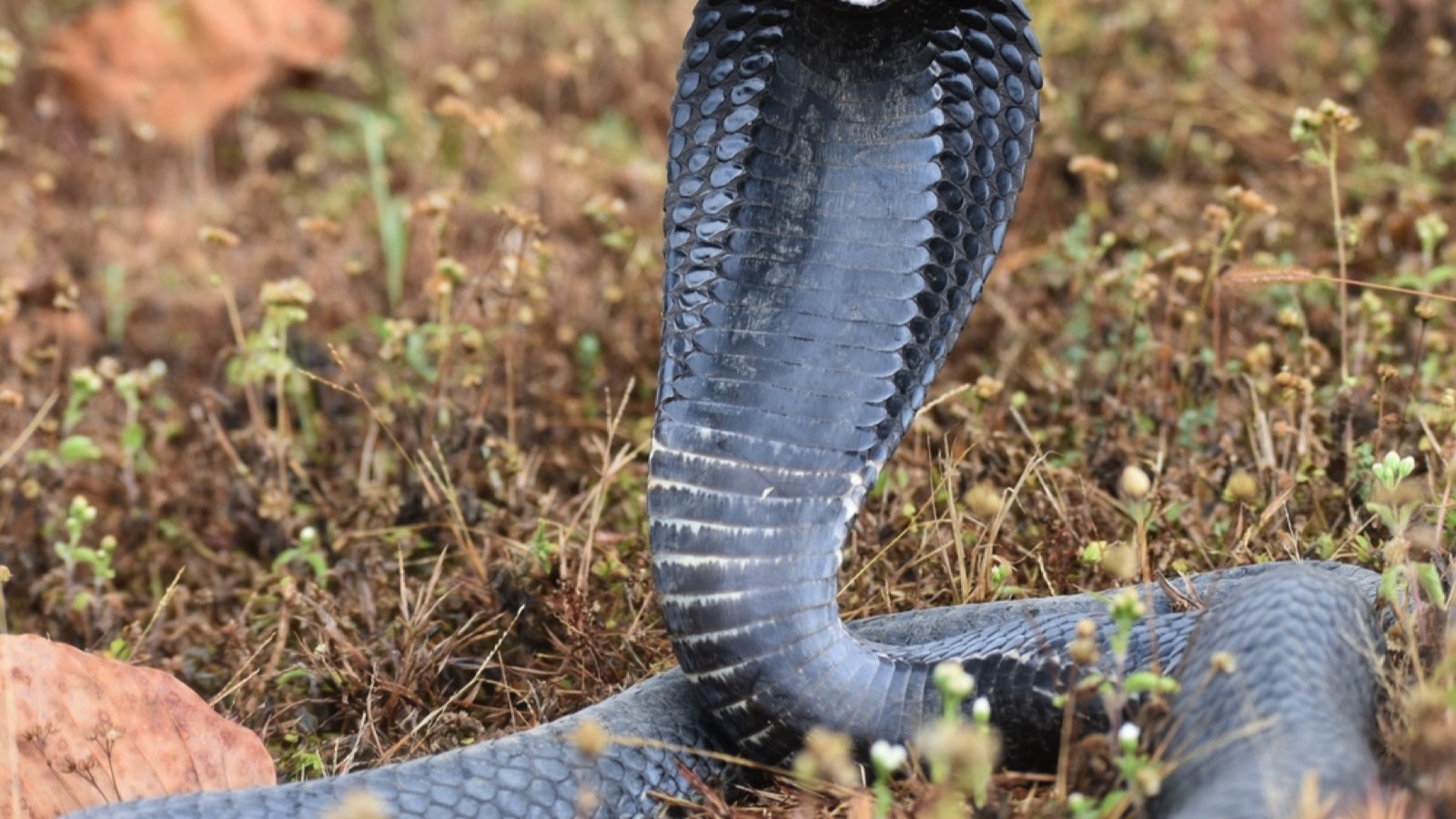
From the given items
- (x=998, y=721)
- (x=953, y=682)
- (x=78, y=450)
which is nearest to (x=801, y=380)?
(x=998, y=721)

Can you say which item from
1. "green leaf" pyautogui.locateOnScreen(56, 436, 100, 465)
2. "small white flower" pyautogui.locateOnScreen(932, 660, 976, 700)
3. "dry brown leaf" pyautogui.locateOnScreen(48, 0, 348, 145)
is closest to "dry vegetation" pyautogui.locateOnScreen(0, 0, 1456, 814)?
"green leaf" pyautogui.locateOnScreen(56, 436, 100, 465)

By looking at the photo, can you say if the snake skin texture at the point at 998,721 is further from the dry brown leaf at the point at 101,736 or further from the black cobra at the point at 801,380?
the dry brown leaf at the point at 101,736

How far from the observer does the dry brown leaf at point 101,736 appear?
2426 mm

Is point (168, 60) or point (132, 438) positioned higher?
point (168, 60)

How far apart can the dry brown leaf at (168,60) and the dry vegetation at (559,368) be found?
12cm

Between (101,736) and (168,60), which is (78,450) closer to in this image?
(101,736)

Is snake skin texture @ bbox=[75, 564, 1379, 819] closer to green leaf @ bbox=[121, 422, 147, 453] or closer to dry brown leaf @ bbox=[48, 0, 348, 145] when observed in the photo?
green leaf @ bbox=[121, 422, 147, 453]

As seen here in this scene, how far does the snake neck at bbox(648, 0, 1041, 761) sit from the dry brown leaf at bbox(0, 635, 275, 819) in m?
0.79

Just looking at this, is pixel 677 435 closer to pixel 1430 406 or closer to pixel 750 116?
pixel 750 116

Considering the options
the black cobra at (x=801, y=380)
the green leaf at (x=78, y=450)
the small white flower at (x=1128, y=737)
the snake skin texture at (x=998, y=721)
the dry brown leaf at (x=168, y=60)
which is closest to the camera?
the small white flower at (x=1128, y=737)

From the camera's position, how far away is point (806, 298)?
2.48 meters

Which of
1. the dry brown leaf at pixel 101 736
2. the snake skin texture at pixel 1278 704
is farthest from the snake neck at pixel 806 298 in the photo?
the dry brown leaf at pixel 101 736

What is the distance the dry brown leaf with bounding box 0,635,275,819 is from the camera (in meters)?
2.43

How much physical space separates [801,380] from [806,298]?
0.13m
